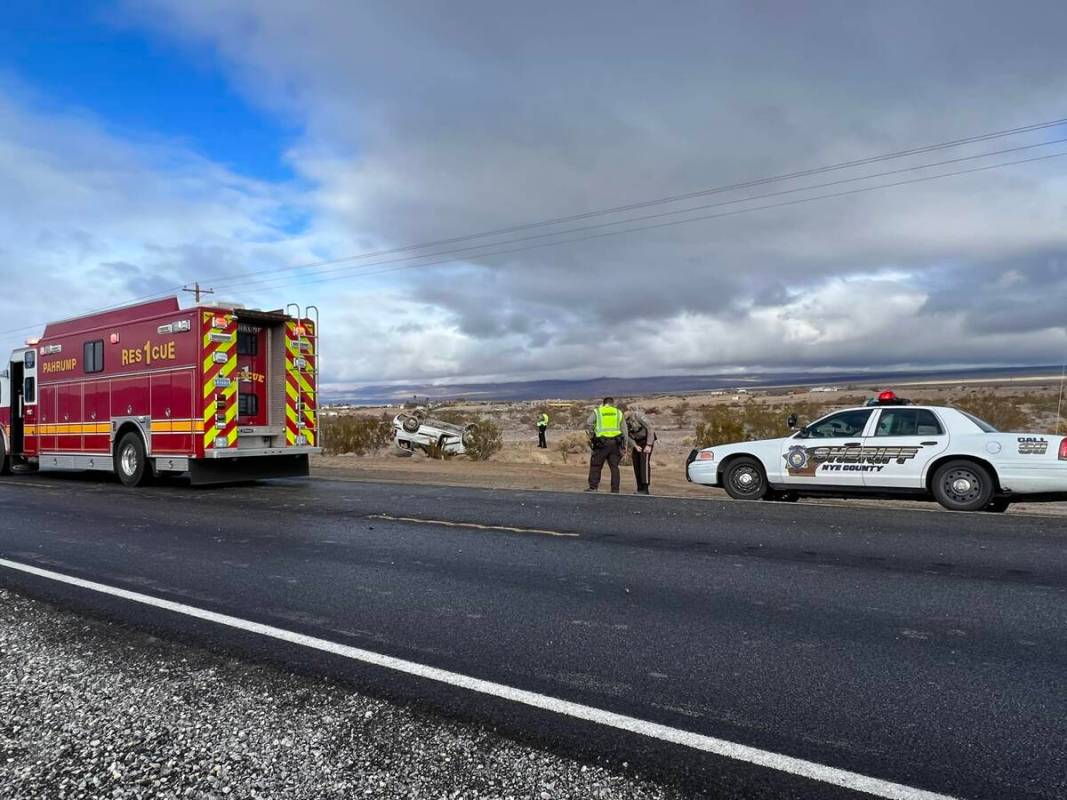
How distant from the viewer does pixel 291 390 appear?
51.3 feet

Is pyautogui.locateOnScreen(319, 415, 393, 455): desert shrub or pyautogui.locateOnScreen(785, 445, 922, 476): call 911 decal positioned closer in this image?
pyautogui.locateOnScreen(785, 445, 922, 476): call 911 decal

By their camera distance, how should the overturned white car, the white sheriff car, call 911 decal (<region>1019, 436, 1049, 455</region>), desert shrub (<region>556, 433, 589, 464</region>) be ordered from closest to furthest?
1. call 911 decal (<region>1019, 436, 1049, 455</region>)
2. the white sheriff car
3. desert shrub (<region>556, 433, 589, 464</region>)
4. the overturned white car

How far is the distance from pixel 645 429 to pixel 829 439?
3.61 metres

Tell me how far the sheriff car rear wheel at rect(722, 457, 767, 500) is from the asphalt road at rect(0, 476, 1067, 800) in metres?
1.51

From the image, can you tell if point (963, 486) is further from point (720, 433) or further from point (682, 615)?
point (720, 433)

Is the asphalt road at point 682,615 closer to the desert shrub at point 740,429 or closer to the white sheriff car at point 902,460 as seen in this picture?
the white sheriff car at point 902,460

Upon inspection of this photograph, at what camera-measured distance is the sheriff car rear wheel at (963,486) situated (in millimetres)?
11000

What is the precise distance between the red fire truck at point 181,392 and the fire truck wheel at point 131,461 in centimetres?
2

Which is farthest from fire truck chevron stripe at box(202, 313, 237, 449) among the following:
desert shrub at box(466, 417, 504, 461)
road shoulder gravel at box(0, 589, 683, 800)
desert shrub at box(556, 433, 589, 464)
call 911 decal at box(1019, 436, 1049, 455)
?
call 911 decal at box(1019, 436, 1049, 455)

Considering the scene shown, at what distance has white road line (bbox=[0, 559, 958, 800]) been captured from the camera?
320 centimetres

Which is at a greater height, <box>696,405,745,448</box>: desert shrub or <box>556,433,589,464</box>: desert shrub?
<box>696,405,745,448</box>: desert shrub

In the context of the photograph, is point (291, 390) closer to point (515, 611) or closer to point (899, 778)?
point (515, 611)

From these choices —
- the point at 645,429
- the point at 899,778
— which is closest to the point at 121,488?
the point at 645,429

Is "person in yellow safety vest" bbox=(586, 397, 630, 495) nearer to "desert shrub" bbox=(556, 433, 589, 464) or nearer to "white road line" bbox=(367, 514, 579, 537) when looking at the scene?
"white road line" bbox=(367, 514, 579, 537)
